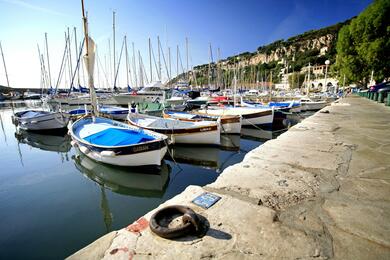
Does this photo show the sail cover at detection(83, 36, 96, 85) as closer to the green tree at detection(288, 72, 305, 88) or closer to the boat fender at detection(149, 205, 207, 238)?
the boat fender at detection(149, 205, 207, 238)

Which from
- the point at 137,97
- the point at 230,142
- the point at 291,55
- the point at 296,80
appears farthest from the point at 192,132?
the point at 291,55

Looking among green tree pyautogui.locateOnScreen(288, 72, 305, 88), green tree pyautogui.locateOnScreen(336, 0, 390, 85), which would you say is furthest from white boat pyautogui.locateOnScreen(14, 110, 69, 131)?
green tree pyautogui.locateOnScreen(288, 72, 305, 88)

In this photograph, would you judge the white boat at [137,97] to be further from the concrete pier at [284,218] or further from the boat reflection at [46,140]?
the concrete pier at [284,218]

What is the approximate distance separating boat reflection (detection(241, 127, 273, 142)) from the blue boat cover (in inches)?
306

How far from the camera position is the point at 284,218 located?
2.29 meters

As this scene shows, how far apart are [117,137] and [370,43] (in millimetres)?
27542

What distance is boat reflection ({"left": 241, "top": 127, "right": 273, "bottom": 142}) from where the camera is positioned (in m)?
12.9

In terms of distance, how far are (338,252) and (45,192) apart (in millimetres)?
7213

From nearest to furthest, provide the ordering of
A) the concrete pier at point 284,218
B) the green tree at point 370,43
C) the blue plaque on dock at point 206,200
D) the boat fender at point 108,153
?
the concrete pier at point 284,218 < the blue plaque on dock at point 206,200 < the boat fender at point 108,153 < the green tree at point 370,43

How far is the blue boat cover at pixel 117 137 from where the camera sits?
22.4 ft

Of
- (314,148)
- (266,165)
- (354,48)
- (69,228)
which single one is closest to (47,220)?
(69,228)

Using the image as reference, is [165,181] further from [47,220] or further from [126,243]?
[126,243]

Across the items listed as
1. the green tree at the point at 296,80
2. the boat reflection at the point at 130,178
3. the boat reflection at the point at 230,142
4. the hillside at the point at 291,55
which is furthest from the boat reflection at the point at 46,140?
the green tree at the point at 296,80

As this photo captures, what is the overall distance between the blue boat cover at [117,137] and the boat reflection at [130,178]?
101cm
